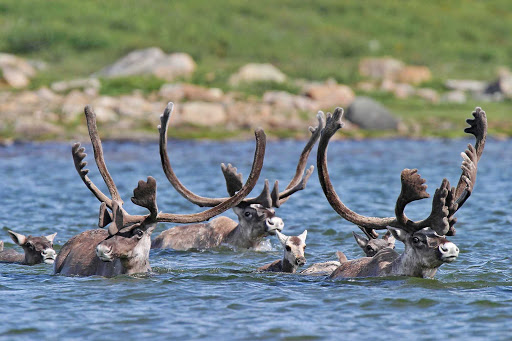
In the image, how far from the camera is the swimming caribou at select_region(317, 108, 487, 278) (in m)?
10.7

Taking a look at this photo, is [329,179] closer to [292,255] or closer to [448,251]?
[292,255]

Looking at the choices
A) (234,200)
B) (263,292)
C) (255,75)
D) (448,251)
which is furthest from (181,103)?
(448,251)

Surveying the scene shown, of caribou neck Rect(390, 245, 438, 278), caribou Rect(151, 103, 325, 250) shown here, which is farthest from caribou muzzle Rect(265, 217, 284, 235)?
caribou neck Rect(390, 245, 438, 278)

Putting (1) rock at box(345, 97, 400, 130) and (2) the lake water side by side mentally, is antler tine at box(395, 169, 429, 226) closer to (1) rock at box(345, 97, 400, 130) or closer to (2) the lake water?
(2) the lake water

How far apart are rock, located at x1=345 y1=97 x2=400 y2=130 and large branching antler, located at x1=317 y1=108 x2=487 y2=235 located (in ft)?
84.8

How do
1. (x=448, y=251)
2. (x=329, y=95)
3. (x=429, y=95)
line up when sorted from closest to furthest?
(x=448, y=251) → (x=329, y=95) → (x=429, y=95)

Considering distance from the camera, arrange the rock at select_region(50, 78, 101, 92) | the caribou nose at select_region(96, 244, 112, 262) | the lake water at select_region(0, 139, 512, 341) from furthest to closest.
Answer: the rock at select_region(50, 78, 101, 92) → the caribou nose at select_region(96, 244, 112, 262) → the lake water at select_region(0, 139, 512, 341)

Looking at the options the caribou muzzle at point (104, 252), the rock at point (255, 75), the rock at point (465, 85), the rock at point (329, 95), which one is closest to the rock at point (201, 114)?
the rock at point (329, 95)

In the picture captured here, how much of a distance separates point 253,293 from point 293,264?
5.12ft

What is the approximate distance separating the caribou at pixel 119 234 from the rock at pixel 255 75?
3103 centimetres

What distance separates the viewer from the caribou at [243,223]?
1439 cm

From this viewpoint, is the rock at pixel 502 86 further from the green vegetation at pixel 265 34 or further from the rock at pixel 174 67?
the rock at pixel 174 67

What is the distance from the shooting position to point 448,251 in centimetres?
1045

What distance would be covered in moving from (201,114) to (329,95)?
641 cm
